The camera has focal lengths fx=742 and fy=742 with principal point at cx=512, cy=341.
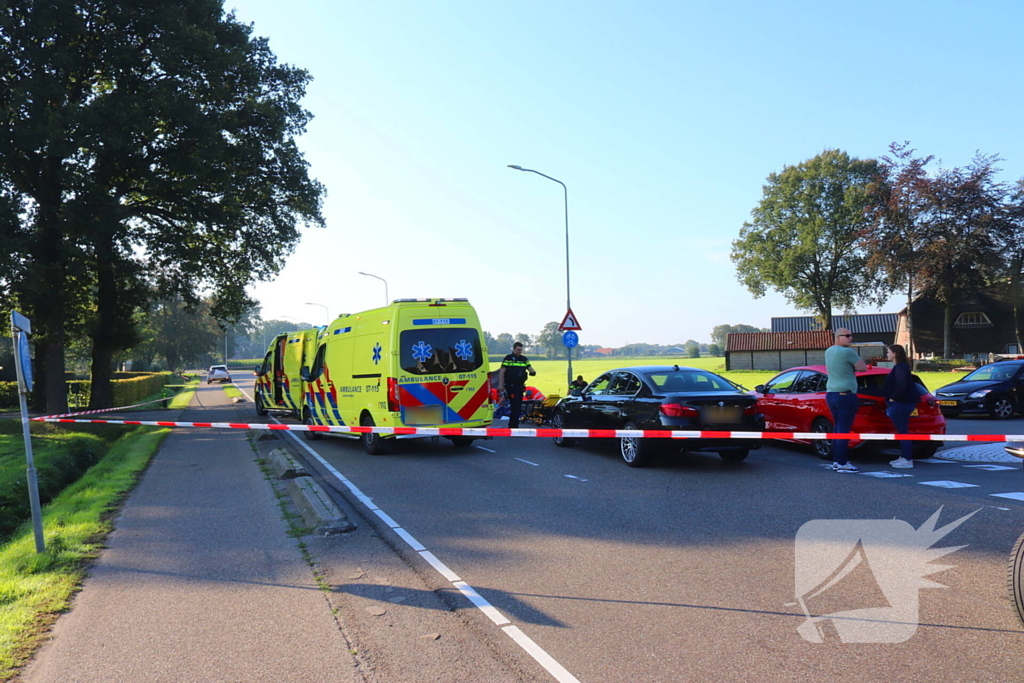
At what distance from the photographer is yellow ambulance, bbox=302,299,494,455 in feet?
41.2

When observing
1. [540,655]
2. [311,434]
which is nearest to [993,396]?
[311,434]

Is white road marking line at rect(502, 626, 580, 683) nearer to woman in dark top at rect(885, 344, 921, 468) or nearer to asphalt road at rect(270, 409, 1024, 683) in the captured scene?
asphalt road at rect(270, 409, 1024, 683)

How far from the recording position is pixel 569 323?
930 inches

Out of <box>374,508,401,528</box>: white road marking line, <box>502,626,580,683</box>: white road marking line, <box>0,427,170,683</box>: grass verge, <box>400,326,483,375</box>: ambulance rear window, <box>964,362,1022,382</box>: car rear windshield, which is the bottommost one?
<box>0,427,170,683</box>: grass verge

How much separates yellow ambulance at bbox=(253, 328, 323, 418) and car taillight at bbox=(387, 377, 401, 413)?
18.9ft

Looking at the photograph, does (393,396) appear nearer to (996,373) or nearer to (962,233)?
(996,373)

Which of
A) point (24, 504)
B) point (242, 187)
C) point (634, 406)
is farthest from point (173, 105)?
point (634, 406)

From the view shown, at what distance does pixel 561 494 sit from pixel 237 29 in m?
23.5

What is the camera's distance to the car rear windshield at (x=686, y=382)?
1079cm

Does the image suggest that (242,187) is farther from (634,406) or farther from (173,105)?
(634,406)

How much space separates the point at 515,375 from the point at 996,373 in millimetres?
12093

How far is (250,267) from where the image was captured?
29594mm

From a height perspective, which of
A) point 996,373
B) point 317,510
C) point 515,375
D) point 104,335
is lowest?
point 317,510

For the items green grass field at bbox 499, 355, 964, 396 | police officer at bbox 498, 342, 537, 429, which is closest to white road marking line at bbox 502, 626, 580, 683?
police officer at bbox 498, 342, 537, 429
